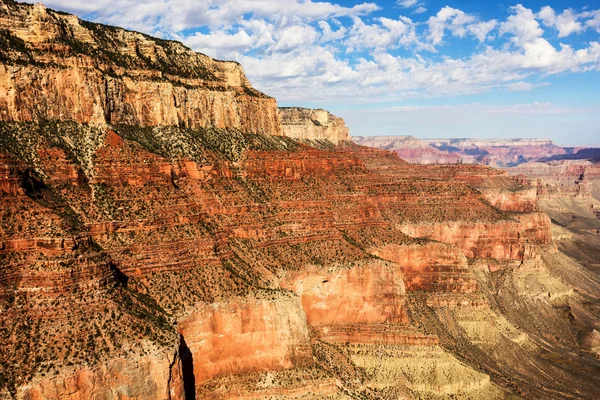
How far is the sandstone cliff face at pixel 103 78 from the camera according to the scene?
73.2 meters

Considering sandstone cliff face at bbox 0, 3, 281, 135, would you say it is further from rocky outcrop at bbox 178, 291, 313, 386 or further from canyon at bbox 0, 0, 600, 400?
rocky outcrop at bbox 178, 291, 313, 386

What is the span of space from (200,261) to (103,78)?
28147mm

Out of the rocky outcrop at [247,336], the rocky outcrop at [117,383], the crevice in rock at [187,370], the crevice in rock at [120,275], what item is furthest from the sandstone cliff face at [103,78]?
the rocky outcrop at [117,383]

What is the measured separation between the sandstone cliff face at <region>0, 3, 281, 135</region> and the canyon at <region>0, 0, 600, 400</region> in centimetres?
24

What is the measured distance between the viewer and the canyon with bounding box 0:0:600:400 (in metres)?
55.4

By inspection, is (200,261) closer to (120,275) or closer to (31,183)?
(120,275)

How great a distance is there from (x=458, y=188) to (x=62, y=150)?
97412mm

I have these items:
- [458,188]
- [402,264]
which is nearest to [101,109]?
[402,264]

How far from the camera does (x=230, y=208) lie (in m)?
83.6

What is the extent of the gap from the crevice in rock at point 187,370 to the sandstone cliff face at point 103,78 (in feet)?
106

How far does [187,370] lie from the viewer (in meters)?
64.0

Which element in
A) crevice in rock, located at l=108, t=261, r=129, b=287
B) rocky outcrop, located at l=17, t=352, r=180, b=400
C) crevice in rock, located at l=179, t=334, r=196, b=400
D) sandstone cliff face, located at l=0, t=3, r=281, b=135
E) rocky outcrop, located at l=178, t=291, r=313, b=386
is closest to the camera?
rocky outcrop, located at l=17, t=352, r=180, b=400

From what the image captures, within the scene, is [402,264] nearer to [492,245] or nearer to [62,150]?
[492,245]

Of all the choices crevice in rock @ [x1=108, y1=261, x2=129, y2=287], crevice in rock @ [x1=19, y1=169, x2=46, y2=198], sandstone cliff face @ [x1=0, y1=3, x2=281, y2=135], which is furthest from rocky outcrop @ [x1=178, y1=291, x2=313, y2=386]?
sandstone cliff face @ [x1=0, y1=3, x2=281, y2=135]
